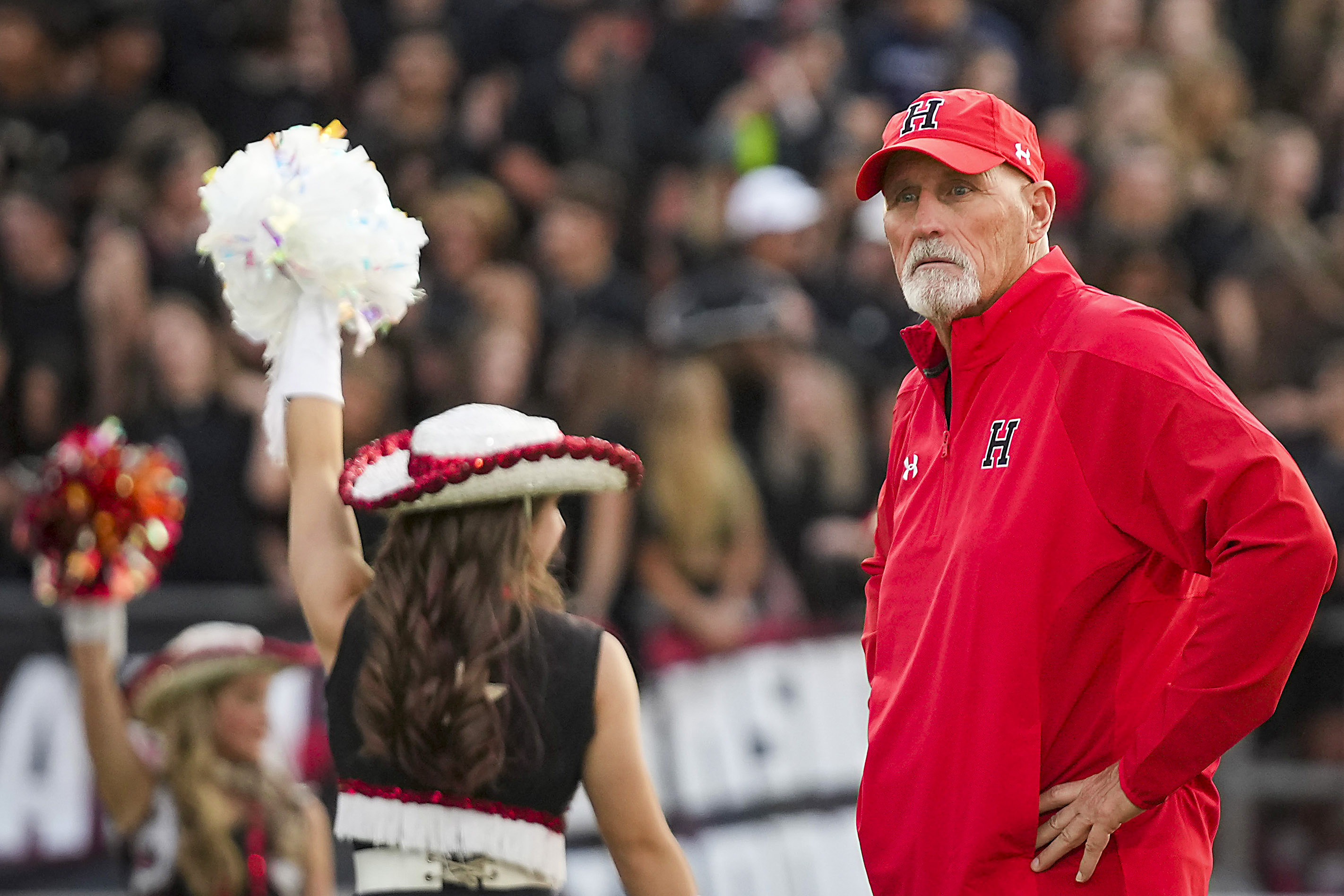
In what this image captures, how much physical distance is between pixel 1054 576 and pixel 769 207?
5.45 m

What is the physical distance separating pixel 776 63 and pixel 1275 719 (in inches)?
167

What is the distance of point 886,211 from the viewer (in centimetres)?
311

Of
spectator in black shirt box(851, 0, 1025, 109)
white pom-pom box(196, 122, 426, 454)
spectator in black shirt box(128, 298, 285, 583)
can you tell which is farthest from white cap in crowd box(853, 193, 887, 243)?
white pom-pom box(196, 122, 426, 454)

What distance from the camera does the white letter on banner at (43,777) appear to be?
6.09 m

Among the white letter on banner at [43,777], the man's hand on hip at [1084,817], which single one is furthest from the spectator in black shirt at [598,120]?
the man's hand on hip at [1084,817]

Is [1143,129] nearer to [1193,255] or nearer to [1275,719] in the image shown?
[1193,255]

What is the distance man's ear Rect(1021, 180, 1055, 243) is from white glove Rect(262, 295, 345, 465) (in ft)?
4.36

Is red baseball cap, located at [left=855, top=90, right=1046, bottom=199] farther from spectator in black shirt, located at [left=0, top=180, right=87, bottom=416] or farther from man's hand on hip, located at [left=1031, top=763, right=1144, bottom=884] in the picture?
spectator in black shirt, located at [left=0, top=180, right=87, bottom=416]

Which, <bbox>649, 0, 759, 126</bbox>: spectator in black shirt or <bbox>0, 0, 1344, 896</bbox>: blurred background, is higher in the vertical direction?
<bbox>649, 0, 759, 126</bbox>: spectator in black shirt

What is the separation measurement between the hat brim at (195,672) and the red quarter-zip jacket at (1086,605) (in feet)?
8.18

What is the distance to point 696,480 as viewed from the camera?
673 cm

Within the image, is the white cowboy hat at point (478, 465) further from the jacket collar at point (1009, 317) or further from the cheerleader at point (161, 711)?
the cheerleader at point (161, 711)

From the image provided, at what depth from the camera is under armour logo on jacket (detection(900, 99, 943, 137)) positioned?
2.92 m

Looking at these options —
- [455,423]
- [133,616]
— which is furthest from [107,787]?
[455,423]
